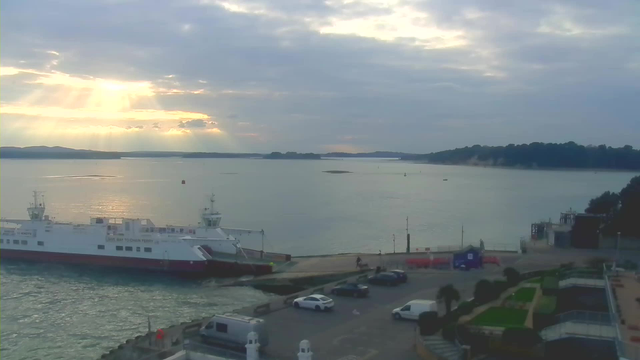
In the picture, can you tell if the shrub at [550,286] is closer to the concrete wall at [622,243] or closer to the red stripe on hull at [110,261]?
the concrete wall at [622,243]

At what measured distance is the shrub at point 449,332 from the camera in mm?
15062

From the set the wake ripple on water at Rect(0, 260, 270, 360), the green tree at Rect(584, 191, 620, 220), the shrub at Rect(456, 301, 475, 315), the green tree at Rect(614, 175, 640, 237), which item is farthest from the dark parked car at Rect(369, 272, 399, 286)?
the green tree at Rect(584, 191, 620, 220)

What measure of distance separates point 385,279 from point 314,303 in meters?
5.23

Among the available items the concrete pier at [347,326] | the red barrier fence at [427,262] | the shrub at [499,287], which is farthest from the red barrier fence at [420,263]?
the shrub at [499,287]

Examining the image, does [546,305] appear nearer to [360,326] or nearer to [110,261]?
[360,326]

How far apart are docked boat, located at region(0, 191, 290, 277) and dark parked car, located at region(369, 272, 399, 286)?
37.3 feet

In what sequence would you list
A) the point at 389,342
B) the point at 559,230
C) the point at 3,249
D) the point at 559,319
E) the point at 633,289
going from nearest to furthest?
the point at 559,319
the point at 389,342
the point at 633,289
the point at 559,230
the point at 3,249

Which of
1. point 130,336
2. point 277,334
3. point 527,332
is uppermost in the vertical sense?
point 527,332

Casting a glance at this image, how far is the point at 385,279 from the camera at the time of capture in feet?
79.7

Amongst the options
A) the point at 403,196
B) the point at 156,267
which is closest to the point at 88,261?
the point at 156,267

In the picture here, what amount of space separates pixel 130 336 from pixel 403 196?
80.8 meters

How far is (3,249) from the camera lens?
41844 millimetres

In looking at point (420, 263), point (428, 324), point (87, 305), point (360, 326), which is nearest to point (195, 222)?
point (87, 305)

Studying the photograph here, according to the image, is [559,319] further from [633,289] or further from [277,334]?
[277,334]
